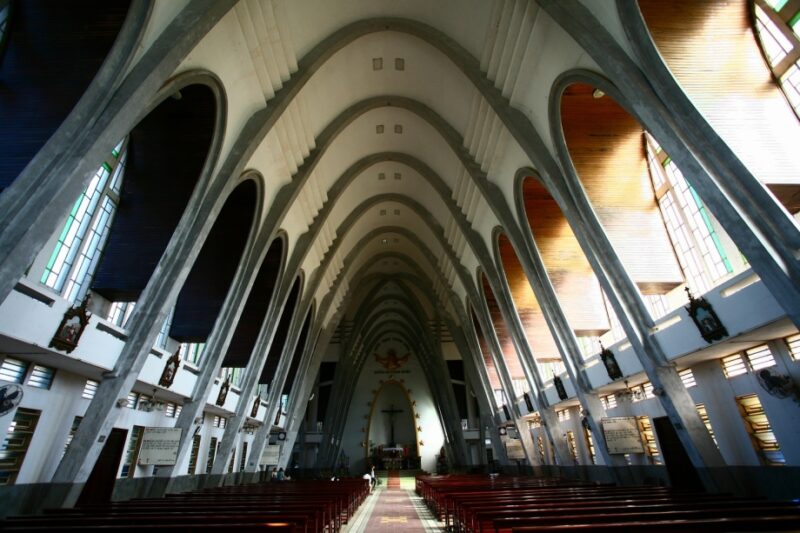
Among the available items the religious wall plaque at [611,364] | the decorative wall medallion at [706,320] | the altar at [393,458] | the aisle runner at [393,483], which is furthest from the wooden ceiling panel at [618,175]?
the altar at [393,458]

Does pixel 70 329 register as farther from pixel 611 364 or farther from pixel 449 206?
pixel 449 206

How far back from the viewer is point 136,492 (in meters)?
10.3

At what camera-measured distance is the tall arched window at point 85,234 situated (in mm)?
7461

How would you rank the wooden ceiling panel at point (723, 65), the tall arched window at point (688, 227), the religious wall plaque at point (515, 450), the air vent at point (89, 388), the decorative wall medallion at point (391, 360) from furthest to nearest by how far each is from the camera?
the decorative wall medallion at point (391, 360), the religious wall plaque at point (515, 450), the air vent at point (89, 388), the tall arched window at point (688, 227), the wooden ceiling panel at point (723, 65)

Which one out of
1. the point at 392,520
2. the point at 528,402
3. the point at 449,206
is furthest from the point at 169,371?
the point at 528,402

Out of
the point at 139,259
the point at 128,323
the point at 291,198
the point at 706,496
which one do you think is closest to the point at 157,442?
the point at 128,323

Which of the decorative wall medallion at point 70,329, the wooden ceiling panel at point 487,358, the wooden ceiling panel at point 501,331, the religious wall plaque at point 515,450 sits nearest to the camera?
the decorative wall medallion at point 70,329

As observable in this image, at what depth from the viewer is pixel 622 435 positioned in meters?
10.6

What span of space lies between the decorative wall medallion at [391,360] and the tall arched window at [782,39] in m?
35.2

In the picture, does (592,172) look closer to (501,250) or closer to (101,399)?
(501,250)

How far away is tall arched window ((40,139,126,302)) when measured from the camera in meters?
7.46

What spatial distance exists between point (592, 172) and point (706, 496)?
6.67 metres

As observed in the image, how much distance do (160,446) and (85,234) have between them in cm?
547

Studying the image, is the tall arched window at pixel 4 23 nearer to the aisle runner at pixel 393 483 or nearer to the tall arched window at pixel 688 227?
the tall arched window at pixel 688 227
